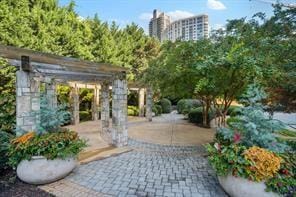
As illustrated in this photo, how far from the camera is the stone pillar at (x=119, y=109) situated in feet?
26.5

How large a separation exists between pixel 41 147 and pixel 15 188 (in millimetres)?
953

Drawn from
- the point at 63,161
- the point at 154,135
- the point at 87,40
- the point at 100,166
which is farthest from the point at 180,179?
the point at 87,40

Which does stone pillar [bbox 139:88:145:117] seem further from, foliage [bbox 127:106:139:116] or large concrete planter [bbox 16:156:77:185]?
large concrete planter [bbox 16:156:77:185]

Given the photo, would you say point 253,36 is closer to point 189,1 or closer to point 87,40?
point 189,1

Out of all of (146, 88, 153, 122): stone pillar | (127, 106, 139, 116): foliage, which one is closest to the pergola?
(146, 88, 153, 122): stone pillar

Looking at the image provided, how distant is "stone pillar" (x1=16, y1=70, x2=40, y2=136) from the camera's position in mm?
5500

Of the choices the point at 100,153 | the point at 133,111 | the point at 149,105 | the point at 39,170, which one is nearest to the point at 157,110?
the point at 133,111

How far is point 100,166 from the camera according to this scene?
237 inches

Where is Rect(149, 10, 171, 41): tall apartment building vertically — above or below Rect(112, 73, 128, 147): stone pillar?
above

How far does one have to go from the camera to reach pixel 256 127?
4.52 m

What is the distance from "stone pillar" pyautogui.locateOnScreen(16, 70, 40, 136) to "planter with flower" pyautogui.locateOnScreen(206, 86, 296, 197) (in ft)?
14.3

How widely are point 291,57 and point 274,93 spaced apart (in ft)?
3.48

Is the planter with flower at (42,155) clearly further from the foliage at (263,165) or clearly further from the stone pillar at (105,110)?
the stone pillar at (105,110)

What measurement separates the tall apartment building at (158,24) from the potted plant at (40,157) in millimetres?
20965
